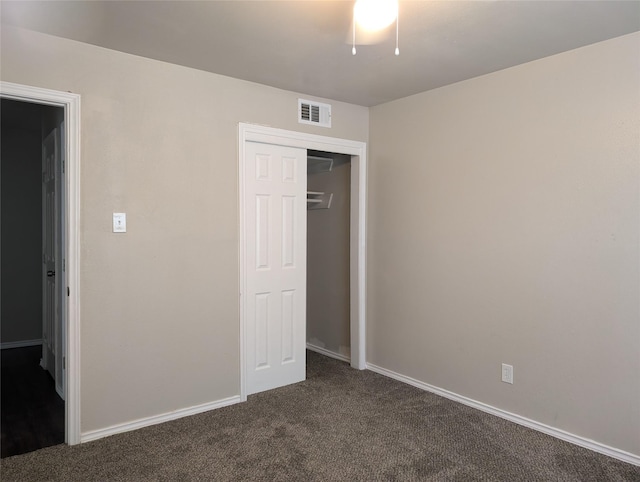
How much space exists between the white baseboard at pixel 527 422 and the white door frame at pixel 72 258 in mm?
2368

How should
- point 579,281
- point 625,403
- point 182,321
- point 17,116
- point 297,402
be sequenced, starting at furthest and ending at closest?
point 17,116 < point 297,402 < point 182,321 < point 579,281 < point 625,403

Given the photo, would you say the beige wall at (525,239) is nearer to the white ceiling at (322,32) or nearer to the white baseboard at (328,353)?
the white ceiling at (322,32)

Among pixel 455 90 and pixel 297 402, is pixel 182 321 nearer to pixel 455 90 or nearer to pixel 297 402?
pixel 297 402

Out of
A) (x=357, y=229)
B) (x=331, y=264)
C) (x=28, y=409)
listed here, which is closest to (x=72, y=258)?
(x=28, y=409)

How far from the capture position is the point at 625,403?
2533 millimetres

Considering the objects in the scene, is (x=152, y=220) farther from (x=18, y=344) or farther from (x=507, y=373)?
(x=18, y=344)

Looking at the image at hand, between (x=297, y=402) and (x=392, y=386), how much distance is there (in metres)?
0.81

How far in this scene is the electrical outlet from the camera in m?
3.05

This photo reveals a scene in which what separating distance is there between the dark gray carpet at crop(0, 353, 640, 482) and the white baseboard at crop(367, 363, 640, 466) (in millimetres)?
50

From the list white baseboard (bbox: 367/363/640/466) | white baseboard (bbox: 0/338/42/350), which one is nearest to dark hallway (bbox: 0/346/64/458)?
white baseboard (bbox: 0/338/42/350)

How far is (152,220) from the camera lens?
2.94 meters

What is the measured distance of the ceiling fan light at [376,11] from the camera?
1983mm

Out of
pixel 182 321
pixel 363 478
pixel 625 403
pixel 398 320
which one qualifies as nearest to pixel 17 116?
pixel 182 321

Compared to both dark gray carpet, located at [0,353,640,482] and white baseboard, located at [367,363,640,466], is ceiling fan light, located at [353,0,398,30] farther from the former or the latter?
white baseboard, located at [367,363,640,466]
